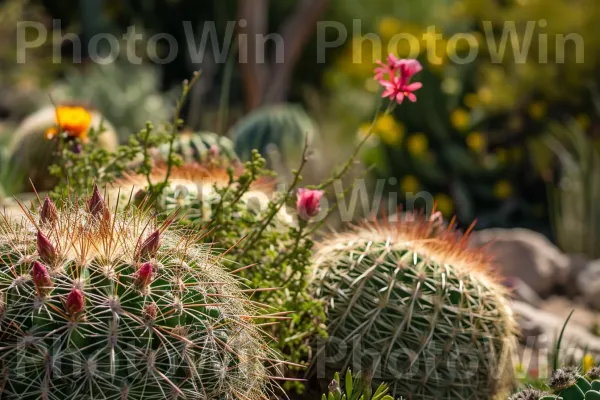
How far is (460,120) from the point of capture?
Result: 8.31m

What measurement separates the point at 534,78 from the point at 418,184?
1645 millimetres

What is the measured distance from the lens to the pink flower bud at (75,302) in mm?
1643

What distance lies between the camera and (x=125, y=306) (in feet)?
5.62

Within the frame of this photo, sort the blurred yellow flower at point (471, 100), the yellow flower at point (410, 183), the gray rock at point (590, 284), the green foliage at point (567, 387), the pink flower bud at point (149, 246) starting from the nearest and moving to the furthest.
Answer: the pink flower bud at point (149, 246) < the green foliage at point (567, 387) < the gray rock at point (590, 284) < the yellow flower at point (410, 183) < the blurred yellow flower at point (471, 100)

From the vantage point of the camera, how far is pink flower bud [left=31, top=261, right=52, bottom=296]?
5.47ft

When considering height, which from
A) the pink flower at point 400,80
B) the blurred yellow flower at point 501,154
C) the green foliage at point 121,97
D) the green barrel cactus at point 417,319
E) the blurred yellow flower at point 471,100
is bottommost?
the green foliage at point 121,97

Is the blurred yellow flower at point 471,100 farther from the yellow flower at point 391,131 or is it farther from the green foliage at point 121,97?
the green foliage at point 121,97

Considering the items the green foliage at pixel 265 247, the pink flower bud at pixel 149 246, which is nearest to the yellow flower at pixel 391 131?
the green foliage at pixel 265 247

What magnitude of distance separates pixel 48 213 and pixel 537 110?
7.48m

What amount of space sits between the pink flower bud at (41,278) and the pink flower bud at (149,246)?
21 cm

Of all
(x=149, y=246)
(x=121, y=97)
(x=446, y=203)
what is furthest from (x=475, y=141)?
(x=149, y=246)

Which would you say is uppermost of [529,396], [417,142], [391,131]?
[529,396]

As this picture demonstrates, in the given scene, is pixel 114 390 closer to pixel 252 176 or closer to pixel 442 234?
pixel 252 176

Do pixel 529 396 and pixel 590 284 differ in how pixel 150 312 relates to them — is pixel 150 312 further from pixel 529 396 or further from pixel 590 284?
pixel 590 284
